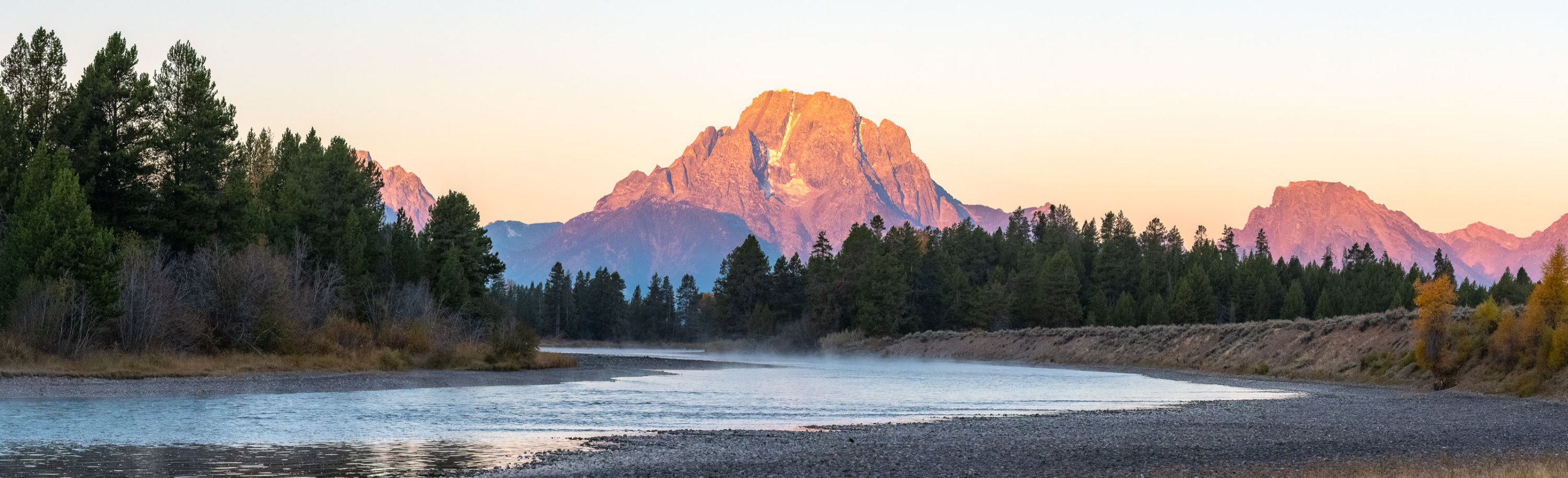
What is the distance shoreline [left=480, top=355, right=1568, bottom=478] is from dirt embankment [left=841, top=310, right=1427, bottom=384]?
64.7ft

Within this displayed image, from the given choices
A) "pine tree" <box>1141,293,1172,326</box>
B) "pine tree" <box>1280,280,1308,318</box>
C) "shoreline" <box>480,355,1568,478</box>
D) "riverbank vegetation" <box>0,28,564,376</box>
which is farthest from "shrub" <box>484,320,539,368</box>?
"pine tree" <box>1280,280,1308,318</box>

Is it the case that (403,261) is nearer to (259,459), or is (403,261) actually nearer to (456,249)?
(456,249)

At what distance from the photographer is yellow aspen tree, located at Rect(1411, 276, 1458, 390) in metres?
48.6

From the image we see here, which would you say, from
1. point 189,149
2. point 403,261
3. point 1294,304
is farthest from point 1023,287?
point 189,149

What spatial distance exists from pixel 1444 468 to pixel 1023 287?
11829 centimetres

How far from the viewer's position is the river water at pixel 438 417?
20469 mm

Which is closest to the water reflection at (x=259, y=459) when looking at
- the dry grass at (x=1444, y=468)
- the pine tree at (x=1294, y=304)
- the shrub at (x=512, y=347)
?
the dry grass at (x=1444, y=468)

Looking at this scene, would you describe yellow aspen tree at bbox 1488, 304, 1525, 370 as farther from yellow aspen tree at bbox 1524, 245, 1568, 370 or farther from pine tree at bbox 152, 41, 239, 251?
pine tree at bbox 152, 41, 239, 251

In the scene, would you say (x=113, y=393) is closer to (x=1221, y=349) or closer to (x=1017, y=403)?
(x=1017, y=403)

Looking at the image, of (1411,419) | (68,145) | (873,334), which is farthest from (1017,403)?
(873,334)

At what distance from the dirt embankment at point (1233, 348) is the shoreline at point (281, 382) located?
34.8m

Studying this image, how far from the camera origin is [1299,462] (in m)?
21.2

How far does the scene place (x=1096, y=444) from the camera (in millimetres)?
24531

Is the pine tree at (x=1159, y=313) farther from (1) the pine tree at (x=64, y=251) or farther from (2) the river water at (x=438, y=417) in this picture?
(1) the pine tree at (x=64, y=251)
